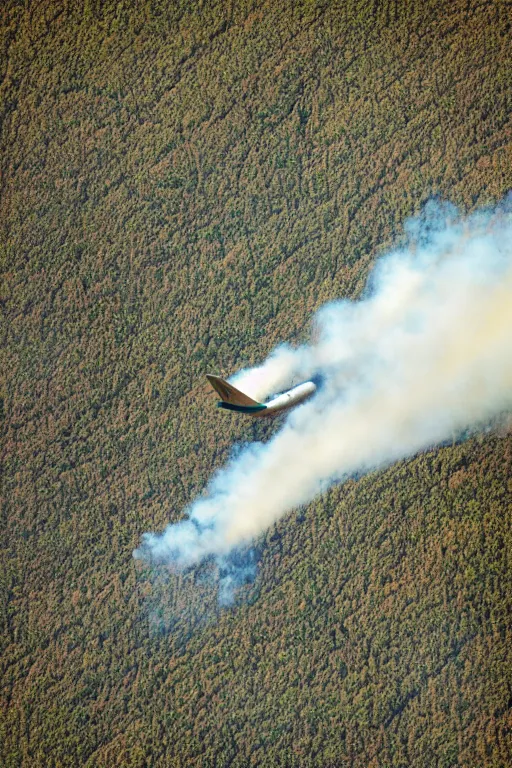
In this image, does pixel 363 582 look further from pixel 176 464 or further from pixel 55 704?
pixel 55 704

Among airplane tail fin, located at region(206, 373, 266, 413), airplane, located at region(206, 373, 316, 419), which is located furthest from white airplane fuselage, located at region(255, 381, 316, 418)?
airplane tail fin, located at region(206, 373, 266, 413)

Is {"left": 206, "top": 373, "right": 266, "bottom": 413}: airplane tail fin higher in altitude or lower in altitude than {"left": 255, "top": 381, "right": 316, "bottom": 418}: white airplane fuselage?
higher

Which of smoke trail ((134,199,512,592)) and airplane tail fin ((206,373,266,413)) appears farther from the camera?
smoke trail ((134,199,512,592))

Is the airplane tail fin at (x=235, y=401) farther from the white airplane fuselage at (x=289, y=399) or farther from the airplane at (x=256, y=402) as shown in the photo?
the white airplane fuselage at (x=289, y=399)

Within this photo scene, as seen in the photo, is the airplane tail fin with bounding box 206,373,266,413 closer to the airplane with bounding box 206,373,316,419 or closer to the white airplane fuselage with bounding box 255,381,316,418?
the airplane with bounding box 206,373,316,419

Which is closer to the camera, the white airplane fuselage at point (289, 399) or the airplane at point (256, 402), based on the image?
the airplane at point (256, 402)

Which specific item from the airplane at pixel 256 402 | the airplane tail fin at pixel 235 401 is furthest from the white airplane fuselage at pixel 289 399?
the airplane tail fin at pixel 235 401

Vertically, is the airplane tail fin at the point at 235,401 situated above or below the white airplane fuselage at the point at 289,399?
above

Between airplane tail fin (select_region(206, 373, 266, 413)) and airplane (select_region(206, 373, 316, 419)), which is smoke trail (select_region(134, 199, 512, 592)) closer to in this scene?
airplane (select_region(206, 373, 316, 419))
